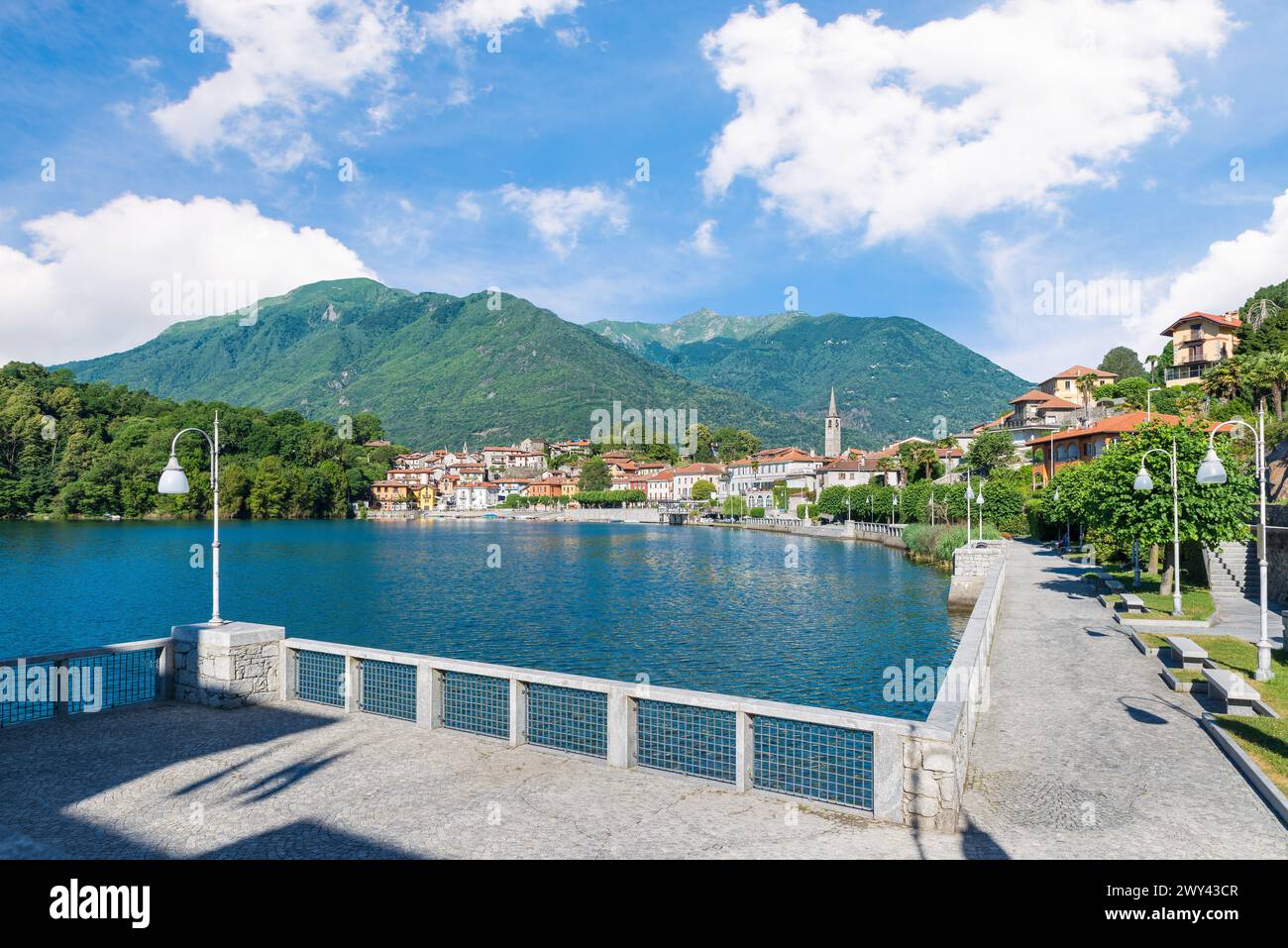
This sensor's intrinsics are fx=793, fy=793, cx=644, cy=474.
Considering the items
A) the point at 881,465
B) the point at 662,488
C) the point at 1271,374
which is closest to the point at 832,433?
the point at 662,488

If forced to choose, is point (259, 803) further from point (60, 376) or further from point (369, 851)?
point (60, 376)

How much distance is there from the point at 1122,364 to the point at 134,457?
159 meters

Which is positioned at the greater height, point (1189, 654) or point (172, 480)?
point (172, 480)

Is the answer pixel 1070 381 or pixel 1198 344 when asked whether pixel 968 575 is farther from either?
pixel 1070 381

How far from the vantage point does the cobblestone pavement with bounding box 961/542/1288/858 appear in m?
8.10

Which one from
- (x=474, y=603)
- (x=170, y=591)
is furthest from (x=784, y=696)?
(x=170, y=591)

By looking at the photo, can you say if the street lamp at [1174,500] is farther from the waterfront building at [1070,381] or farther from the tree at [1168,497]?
the waterfront building at [1070,381]

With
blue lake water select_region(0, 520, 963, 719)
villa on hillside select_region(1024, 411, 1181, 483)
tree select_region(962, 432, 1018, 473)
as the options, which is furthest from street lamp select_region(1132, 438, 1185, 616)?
tree select_region(962, 432, 1018, 473)

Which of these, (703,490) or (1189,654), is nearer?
(1189,654)

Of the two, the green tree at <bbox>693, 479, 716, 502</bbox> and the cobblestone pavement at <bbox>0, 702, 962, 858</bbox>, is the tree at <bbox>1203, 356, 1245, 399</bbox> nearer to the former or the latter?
the cobblestone pavement at <bbox>0, 702, 962, 858</bbox>

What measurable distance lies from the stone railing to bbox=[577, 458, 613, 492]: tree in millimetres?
168865
